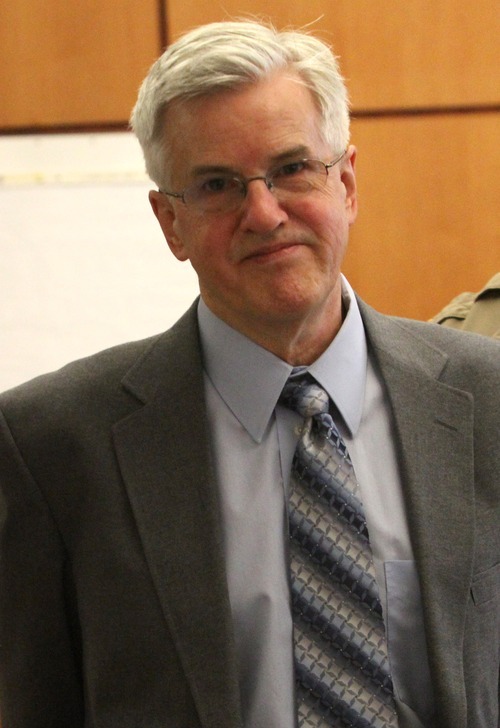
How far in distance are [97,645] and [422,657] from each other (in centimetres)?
43

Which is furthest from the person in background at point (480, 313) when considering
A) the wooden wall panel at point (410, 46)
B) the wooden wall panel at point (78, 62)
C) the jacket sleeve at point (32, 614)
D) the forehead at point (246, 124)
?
the wooden wall panel at point (78, 62)

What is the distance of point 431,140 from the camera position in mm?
3025

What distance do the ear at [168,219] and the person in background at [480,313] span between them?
652mm

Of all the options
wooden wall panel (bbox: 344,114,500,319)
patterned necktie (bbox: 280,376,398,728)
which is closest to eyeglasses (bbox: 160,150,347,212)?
patterned necktie (bbox: 280,376,398,728)

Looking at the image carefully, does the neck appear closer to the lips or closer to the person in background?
the lips

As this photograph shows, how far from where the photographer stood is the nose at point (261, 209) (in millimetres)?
1320

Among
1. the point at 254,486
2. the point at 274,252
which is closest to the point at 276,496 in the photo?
the point at 254,486

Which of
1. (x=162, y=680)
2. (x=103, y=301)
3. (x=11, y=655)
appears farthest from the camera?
(x=103, y=301)

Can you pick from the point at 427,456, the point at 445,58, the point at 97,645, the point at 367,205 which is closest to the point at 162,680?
the point at 97,645

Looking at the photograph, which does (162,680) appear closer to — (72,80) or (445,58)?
(72,80)

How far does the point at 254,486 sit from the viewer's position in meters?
1.39

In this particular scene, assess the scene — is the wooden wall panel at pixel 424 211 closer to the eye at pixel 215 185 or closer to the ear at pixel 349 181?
the ear at pixel 349 181

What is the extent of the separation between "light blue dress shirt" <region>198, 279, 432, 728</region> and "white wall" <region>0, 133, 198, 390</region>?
55.4 inches

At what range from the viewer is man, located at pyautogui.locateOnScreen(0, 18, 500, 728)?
4.34 ft
